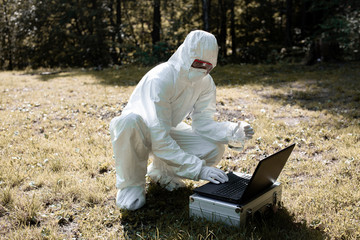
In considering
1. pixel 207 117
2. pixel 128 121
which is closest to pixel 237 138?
pixel 207 117

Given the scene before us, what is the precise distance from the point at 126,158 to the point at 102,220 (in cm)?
59

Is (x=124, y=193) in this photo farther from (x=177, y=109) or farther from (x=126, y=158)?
(x=177, y=109)

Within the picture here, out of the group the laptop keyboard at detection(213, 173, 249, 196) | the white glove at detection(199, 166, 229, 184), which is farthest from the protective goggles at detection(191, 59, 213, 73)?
the laptop keyboard at detection(213, 173, 249, 196)

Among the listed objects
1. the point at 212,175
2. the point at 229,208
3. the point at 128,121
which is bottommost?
the point at 229,208

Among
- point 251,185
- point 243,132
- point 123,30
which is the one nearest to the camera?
point 251,185

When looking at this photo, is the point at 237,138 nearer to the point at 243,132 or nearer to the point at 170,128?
the point at 243,132

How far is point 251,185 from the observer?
262cm

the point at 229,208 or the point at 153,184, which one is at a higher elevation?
the point at 229,208

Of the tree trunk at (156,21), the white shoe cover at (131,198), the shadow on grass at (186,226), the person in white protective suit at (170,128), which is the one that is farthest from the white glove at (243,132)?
the tree trunk at (156,21)

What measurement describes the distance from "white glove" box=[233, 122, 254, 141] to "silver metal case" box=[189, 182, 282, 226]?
1.73ft

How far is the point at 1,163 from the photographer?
429 cm

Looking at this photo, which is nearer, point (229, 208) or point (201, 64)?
point (229, 208)

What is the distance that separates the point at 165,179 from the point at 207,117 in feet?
2.62

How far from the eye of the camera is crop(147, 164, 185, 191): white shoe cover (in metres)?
3.65
